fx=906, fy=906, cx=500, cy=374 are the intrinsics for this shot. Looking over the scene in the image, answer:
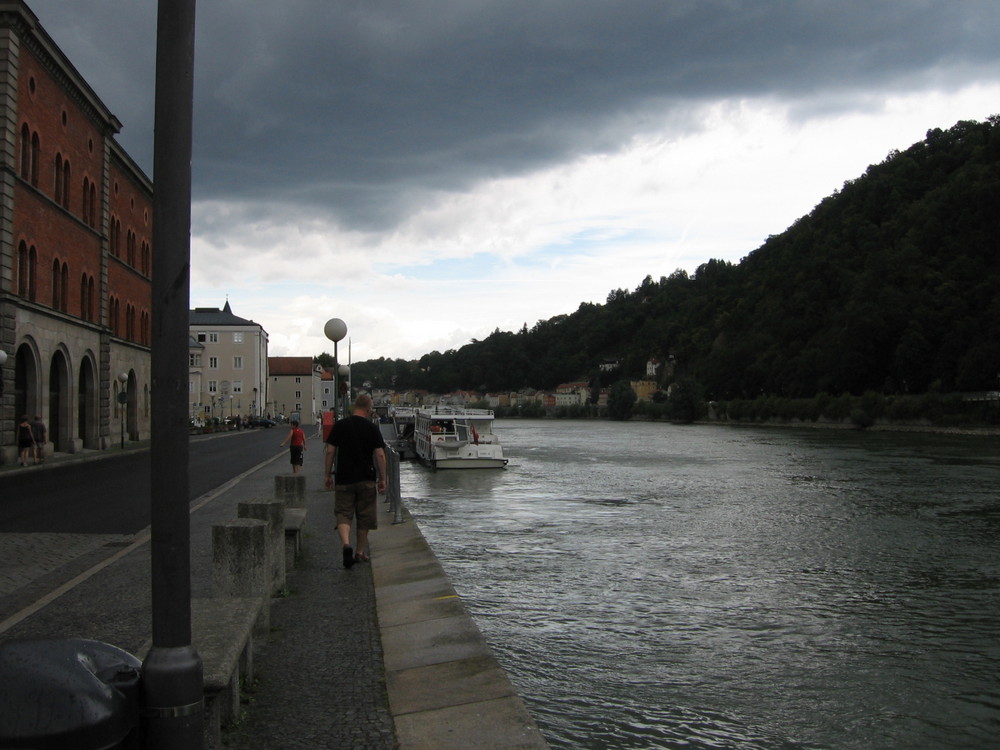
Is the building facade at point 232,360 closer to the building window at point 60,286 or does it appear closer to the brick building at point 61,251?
the brick building at point 61,251

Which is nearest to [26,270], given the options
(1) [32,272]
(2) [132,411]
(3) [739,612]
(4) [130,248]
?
(1) [32,272]

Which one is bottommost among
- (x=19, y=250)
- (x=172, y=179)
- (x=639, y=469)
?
(x=639, y=469)

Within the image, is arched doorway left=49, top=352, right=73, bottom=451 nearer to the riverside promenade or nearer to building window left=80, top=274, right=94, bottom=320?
building window left=80, top=274, right=94, bottom=320

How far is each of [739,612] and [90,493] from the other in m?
13.7

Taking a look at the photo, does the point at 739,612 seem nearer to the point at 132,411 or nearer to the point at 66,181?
the point at 66,181

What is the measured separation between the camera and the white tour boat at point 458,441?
37.5 metres

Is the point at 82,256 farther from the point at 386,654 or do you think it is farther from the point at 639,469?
the point at 386,654

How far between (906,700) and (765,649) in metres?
1.53

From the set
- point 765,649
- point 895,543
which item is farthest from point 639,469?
point 765,649

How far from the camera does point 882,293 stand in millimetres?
93750

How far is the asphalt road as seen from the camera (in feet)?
43.0

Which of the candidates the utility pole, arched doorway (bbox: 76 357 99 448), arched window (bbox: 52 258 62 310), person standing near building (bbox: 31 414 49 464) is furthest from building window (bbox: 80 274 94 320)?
the utility pole

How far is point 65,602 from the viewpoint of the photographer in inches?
293

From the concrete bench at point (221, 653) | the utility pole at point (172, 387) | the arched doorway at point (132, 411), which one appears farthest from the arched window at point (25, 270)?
the utility pole at point (172, 387)
